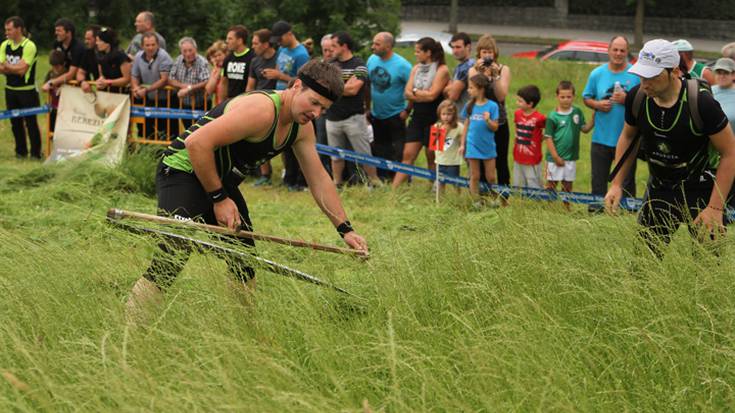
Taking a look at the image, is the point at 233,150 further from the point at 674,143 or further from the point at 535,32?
the point at 535,32

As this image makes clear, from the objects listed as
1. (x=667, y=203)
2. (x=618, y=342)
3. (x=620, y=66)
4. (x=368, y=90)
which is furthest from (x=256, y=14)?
(x=618, y=342)

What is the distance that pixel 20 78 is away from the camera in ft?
43.1

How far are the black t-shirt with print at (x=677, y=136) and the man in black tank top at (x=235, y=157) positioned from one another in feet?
5.91

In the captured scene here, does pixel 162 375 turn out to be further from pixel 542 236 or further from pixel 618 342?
pixel 542 236

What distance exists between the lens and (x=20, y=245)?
5.01 m

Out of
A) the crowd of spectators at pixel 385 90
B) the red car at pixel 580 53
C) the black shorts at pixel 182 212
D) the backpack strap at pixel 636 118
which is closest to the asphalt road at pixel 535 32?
the red car at pixel 580 53


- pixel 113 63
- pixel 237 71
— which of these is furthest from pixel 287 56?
pixel 113 63

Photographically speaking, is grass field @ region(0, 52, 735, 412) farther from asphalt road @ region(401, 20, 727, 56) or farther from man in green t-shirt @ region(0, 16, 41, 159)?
asphalt road @ region(401, 20, 727, 56)

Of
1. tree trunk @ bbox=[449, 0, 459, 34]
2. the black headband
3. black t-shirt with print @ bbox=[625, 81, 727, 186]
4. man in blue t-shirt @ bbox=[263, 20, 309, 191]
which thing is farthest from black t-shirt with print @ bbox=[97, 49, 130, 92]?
tree trunk @ bbox=[449, 0, 459, 34]

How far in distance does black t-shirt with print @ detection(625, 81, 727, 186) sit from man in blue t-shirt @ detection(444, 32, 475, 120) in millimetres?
4168

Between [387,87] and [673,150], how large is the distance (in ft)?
18.2

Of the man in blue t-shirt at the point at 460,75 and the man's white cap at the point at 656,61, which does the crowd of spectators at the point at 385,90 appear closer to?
the man in blue t-shirt at the point at 460,75

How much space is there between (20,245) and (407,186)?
553 cm

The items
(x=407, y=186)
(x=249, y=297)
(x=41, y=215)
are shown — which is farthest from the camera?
(x=407, y=186)
